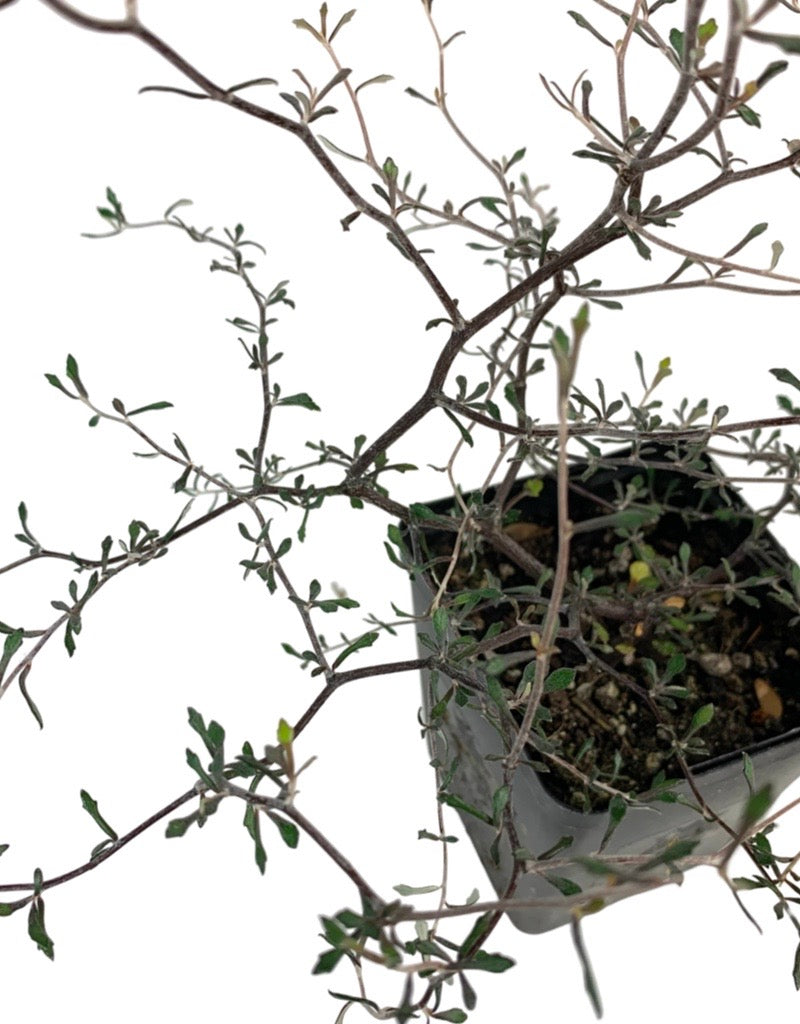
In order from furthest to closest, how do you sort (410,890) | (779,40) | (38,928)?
(410,890), (38,928), (779,40)

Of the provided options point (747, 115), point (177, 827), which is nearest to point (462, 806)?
point (177, 827)

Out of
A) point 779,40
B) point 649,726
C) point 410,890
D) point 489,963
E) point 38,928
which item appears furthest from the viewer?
point 649,726

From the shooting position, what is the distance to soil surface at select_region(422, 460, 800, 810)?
85cm

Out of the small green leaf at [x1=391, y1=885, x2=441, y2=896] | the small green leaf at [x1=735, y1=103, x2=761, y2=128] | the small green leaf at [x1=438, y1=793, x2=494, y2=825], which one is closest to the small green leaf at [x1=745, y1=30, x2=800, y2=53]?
the small green leaf at [x1=735, y1=103, x2=761, y2=128]

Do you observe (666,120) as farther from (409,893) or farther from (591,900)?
(409,893)

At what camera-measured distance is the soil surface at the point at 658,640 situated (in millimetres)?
851

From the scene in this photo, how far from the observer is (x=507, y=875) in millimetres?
1029

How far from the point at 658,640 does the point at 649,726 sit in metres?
0.08

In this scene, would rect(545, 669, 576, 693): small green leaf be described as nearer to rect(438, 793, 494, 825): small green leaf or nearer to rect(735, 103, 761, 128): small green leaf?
rect(438, 793, 494, 825): small green leaf

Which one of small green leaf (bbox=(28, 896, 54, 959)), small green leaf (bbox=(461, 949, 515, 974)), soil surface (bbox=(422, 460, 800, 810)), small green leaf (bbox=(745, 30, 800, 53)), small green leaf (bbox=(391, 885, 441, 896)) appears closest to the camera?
small green leaf (bbox=(745, 30, 800, 53))

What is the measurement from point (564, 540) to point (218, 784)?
259mm

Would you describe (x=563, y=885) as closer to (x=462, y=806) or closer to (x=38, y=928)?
(x=462, y=806)

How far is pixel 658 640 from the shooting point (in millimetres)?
943

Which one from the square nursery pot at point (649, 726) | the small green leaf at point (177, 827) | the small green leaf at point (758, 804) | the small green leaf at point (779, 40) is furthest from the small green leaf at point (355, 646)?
the small green leaf at point (779, 40)
